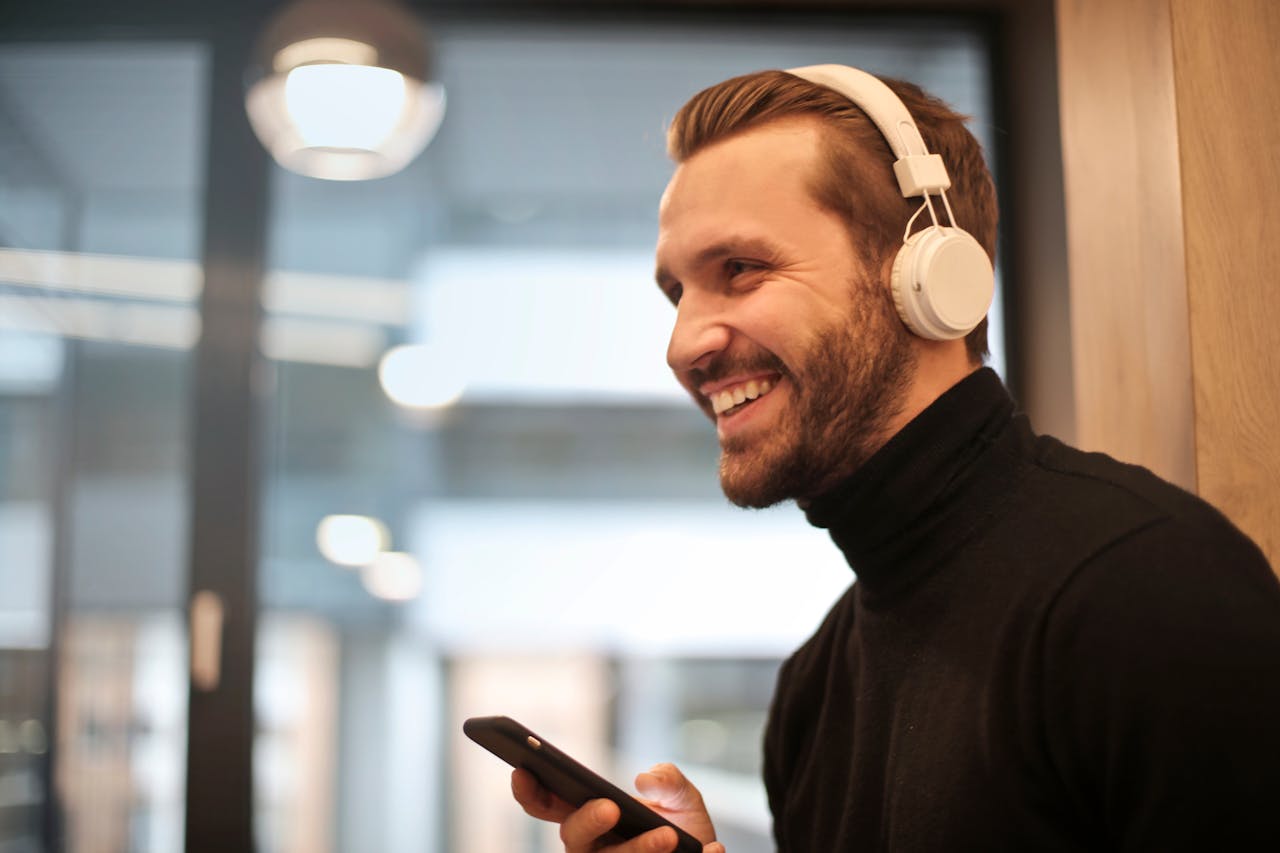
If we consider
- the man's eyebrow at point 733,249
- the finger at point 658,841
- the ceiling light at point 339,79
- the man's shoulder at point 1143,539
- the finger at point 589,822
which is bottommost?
the finger at point 658,841

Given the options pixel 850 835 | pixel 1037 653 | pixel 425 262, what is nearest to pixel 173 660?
pixel 425 262

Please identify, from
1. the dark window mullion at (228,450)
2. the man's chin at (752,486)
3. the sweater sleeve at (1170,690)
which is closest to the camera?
the sweater sleeve at (1170,690)

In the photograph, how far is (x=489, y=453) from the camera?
2557 mm

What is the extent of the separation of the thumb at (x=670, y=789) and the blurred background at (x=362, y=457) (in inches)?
48.4

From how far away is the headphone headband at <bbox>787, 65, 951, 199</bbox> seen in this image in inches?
44.0

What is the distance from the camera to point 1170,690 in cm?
77

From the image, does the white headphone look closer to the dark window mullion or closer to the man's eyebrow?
the man's eyebrow

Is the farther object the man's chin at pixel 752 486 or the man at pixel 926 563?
the man's chin at pixel 752 486

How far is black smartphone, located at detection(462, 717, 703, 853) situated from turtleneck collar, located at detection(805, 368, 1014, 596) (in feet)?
0.91

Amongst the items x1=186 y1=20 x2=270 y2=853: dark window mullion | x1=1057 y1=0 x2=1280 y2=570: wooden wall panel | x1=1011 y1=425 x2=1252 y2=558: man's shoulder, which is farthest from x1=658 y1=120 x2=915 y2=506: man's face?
x1=186 y1=20 x2=270 y2=853: dark window mullion

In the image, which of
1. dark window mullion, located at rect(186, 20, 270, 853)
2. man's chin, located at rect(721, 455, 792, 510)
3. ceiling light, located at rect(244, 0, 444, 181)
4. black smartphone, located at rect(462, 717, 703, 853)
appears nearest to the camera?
black smartphone, located at rect(462, 717, 703, 853)

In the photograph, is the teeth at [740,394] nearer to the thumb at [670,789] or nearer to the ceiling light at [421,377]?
the thumb at [670,789]

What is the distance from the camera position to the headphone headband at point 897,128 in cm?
112

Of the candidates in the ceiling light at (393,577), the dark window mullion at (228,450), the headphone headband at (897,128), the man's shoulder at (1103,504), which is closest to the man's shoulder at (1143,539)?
the man's shoulder at (1103,504)
